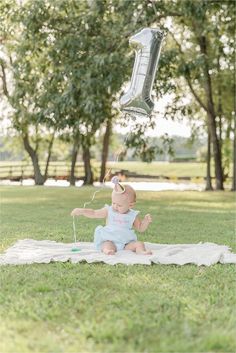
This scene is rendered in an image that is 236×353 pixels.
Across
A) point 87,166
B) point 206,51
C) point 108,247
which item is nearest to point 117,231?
point 108,247

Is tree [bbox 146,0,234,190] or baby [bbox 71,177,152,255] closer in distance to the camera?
baby [bbox 71,177,152,255]

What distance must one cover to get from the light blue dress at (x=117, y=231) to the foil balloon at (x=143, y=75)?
1441 millimetres

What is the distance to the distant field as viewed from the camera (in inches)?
1336

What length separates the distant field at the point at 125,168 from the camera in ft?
111

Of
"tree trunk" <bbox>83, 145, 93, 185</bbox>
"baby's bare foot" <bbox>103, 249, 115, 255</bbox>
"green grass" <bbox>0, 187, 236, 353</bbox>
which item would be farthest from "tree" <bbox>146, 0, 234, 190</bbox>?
"green grass" <bbox>0, 187, 236, 353</bbox>

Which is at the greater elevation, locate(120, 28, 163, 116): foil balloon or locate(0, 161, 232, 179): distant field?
locate(120, 28, 163, 116): foil balloon

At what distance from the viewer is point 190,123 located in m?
25.0

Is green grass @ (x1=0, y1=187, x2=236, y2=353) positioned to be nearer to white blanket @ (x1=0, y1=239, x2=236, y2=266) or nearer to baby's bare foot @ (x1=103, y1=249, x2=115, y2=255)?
white blanket @ (x1=0, y1=239, x2=236, y2=266)

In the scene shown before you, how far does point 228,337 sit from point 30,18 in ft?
36.9

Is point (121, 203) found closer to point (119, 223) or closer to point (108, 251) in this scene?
point (119, 223)

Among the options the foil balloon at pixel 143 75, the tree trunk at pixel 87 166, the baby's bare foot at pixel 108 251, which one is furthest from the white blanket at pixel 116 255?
the tree trunk at pixel 87 166

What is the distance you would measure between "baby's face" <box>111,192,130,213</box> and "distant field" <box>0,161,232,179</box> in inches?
836

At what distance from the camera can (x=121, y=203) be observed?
5762mm

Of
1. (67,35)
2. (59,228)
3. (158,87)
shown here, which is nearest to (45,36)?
(67,35)
